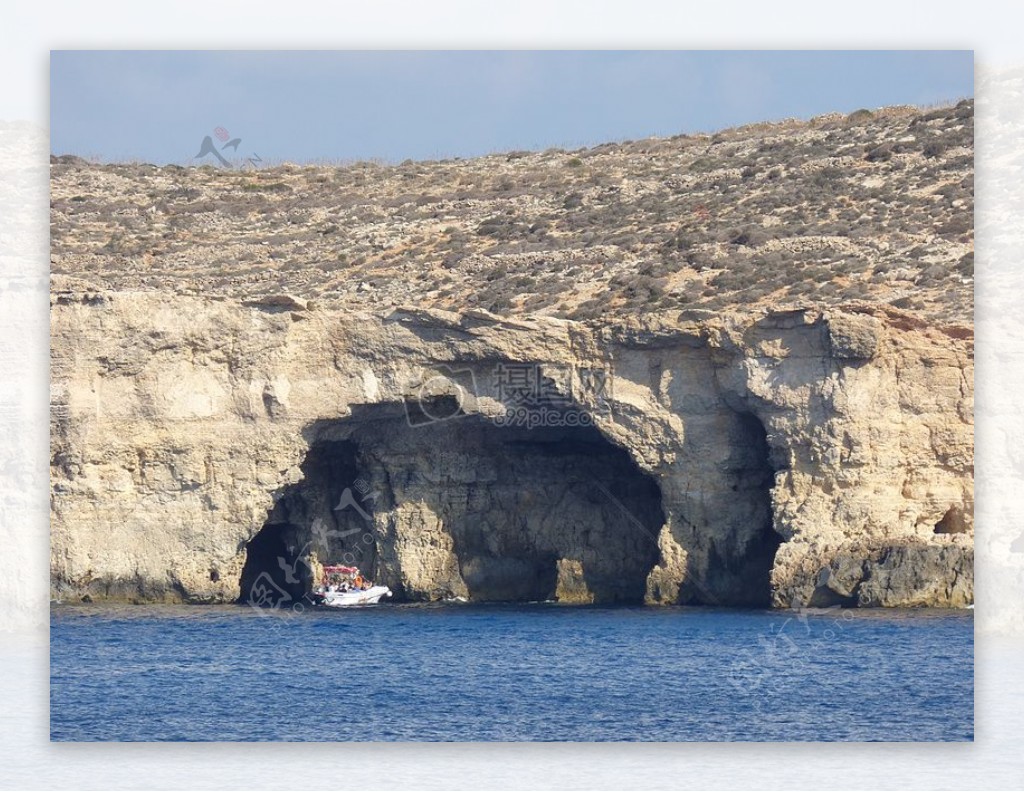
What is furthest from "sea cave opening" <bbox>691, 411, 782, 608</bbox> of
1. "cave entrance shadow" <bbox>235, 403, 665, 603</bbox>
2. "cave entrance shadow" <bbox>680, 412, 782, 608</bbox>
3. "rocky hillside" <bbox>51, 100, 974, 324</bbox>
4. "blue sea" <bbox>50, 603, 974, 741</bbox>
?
"rocky hillside" <bbox>51, 100, 974, 324</bbox>

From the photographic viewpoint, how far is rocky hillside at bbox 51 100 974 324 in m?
42.7

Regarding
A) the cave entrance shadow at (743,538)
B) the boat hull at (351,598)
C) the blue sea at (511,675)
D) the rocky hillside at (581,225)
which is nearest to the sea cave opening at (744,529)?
the cave entrance shadow at (743,538)

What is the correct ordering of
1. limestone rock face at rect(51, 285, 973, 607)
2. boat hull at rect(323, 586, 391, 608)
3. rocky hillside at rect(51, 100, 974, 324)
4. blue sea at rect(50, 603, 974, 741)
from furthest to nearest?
1. rocky hillside at rect(51, 100, 974, 324)
2. boat hull at rect(323, 586, 391, 608)
3. limestone rock face at rect(51, 285, 973, 607)
4. blue sea at rect(50, 603, 974, 741)

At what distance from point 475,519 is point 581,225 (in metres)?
13.5

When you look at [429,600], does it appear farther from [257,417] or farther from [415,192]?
[415,192]

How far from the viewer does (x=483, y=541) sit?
3862 cm

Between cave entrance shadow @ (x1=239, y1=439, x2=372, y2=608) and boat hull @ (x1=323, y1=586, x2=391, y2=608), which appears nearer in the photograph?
boat hull @ (x1=323, y1=586, x2=391, y2=608)

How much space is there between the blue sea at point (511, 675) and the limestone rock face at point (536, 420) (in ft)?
4.83

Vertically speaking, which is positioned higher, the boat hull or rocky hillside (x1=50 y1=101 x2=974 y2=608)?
rocky hillside (x1=50 y1=101 x2=974 y2=608)

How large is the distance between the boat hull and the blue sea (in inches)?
87.9

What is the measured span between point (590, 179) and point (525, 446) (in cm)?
1707

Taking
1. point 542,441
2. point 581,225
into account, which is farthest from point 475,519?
point 581,225

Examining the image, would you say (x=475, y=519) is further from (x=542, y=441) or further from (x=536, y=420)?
(x=536, y=420)

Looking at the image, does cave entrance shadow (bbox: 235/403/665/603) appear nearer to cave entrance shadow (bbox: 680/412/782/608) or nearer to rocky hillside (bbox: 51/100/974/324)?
cave entrance shadow (bbox: 680/412/782/608)
